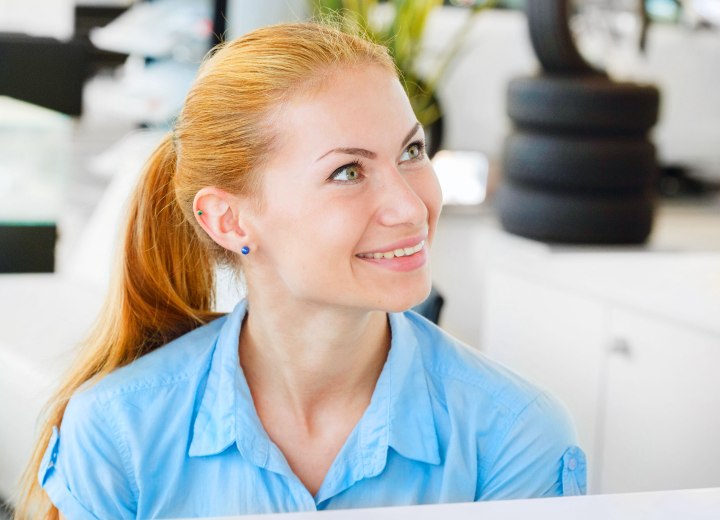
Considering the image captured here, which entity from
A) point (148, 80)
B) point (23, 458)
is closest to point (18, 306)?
point (23, 458)

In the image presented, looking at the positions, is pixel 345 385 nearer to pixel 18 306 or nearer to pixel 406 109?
pixel 406 109

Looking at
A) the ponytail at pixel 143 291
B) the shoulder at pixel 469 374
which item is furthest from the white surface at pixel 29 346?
the shoulder at pixel 469 374

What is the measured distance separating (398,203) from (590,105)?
1.39 meters

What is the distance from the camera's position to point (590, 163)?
2459 millimetres

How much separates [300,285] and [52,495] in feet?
1.23

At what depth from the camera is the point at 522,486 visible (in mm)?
1258

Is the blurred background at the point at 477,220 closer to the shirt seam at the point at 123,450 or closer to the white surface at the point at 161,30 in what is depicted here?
the white surface at the point at 161,30

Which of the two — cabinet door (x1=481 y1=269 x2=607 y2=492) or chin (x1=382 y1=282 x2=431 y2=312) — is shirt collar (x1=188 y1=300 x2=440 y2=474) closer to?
chin (x1=382 y1=282 x2=431 y2=312)

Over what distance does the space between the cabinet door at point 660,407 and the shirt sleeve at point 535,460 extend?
0.76m

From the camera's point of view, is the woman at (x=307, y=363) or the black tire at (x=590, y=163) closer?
the woman at (x=307, y=363)

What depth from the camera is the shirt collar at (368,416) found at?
4.04 ft

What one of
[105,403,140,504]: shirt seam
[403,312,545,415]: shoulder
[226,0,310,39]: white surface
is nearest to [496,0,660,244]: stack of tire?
[226,0,310,39]: white surface

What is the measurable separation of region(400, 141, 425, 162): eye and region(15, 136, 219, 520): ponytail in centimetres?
30

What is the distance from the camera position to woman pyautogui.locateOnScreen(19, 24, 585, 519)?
46.6 inches
